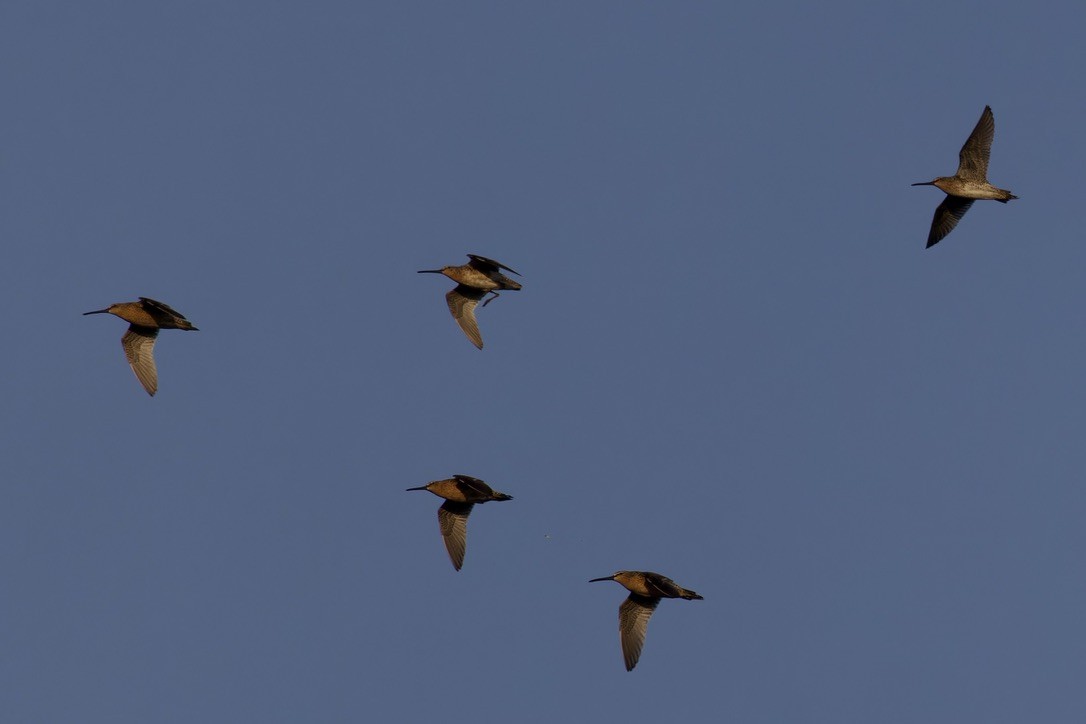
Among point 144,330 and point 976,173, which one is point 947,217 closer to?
point 976,173

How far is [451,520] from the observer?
37938 millimetres

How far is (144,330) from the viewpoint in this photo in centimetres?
3778

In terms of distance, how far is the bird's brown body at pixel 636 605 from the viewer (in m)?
34.6

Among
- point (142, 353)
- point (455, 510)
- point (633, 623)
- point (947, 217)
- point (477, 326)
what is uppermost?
point (947, 217)

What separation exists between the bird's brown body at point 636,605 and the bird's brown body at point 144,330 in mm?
11383

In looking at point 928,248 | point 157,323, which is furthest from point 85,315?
point 928,248

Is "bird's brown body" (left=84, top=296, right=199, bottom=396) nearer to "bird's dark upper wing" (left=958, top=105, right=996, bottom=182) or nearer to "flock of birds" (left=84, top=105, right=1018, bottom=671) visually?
"flock of birds" (left=84, top=105, right=1018, bottom=671)

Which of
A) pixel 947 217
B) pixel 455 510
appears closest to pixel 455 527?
pixel 455 510

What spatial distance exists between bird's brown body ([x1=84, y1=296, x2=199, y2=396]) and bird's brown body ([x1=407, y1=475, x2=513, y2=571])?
6636 mm

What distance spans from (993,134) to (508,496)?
14.9 m

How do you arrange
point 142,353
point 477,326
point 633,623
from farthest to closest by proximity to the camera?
point 477,326 < point 142,353 < point 633,623

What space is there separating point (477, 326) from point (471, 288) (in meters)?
0.95

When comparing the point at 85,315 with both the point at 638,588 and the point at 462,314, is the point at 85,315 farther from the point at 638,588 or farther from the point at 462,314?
the point at 638,588

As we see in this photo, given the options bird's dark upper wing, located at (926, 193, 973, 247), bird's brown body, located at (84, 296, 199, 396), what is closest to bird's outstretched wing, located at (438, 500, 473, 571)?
bird's brown body, located at (84, 296, 199, 396)
